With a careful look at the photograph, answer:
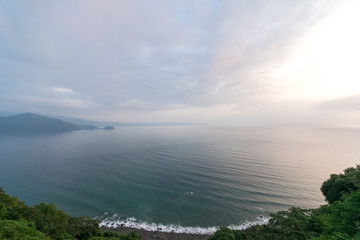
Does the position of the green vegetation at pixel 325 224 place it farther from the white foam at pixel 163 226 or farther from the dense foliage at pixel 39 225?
the dense foliage at pixel 39 225

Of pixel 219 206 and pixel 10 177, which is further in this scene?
pixel 10 177

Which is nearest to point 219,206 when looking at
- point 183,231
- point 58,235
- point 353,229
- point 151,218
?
point 183,231

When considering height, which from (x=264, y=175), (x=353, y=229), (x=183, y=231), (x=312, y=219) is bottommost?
(x=183, y=231)

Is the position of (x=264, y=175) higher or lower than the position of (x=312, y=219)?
lower

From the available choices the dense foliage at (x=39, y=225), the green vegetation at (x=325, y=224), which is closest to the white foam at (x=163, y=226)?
the green vegetation at (x=325, y=224)

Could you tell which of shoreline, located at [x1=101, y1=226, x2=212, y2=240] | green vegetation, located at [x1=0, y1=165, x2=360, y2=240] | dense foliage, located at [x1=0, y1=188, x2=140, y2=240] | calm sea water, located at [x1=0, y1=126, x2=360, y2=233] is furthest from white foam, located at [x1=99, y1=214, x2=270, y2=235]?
dense foliage, located at [x1=0, y1=188, x2=140, y2=240]

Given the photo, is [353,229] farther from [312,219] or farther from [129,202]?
[129,202]

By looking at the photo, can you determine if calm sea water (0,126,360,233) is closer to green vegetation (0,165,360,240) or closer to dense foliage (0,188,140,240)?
green vegetation (0,165,360,240)
